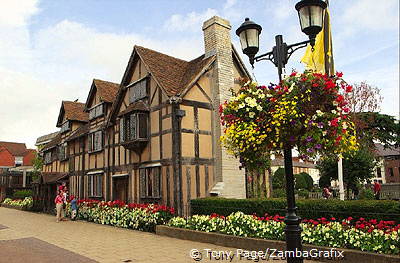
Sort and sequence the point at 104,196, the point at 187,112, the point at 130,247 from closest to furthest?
the point at 130,247 → the point at 187,112 → the point at 104,196

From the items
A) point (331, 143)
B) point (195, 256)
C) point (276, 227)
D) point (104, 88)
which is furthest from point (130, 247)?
point (104, 88)

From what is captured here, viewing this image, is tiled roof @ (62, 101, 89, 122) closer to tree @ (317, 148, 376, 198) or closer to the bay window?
the bay window

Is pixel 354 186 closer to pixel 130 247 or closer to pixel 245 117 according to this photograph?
pixel 130 247

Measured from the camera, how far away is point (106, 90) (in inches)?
894

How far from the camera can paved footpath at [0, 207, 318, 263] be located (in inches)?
357

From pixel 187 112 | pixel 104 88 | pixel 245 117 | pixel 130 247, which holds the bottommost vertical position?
pixel 130 247

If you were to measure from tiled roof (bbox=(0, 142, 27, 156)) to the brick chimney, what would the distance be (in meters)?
56.6

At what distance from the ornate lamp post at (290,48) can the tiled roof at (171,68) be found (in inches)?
353

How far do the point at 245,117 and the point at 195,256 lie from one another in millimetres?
4892

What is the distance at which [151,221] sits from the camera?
14.3 meters

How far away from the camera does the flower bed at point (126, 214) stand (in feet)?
47.4

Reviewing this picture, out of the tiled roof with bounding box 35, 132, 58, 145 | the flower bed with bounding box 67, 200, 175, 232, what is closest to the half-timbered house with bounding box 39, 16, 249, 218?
the flower bed with bounding box 67, 200, 175, 232

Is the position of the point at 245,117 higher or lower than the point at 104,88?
lower

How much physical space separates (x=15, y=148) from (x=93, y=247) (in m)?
61.9
